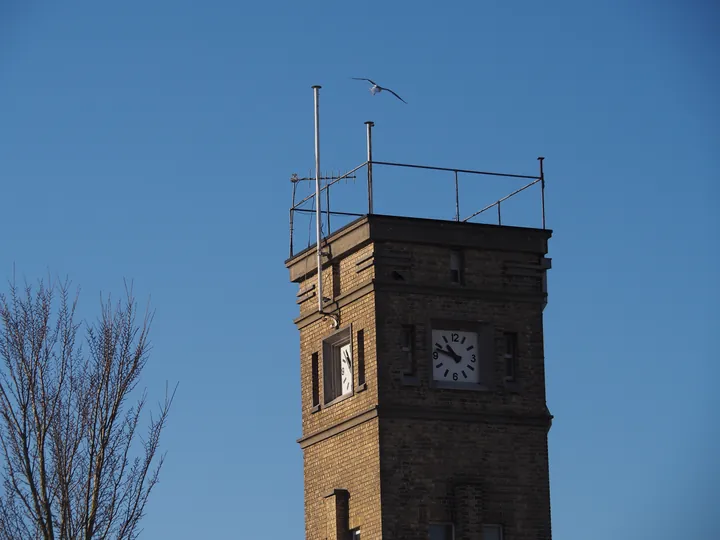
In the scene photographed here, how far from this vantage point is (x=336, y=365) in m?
63.6

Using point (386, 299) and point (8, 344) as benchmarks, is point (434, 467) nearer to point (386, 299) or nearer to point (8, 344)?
point (386, 299)

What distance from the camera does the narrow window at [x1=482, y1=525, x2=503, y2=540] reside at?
201ft

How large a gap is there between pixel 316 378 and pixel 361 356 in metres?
2.53

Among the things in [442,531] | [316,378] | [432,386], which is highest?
[316,378]

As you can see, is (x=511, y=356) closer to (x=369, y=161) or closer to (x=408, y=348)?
(x=408, y=348)

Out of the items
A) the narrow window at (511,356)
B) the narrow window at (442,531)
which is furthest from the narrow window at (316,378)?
the narrow window at (442,531)

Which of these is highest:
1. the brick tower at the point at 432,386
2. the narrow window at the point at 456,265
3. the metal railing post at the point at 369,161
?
the metal railing post at the point at 369,161

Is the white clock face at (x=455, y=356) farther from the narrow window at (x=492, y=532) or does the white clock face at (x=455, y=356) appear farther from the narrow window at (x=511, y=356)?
the narrow window at (x=492, y=532)

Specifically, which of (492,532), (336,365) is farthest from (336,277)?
(492,532)

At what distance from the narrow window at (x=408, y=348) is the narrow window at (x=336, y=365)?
1.74 m

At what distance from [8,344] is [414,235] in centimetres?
991

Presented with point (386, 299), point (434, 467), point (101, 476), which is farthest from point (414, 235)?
point (101, 476)

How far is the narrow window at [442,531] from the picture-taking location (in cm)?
6066

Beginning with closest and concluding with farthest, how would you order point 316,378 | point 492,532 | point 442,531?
point 442,531 < point 492,532 < point 316,378
